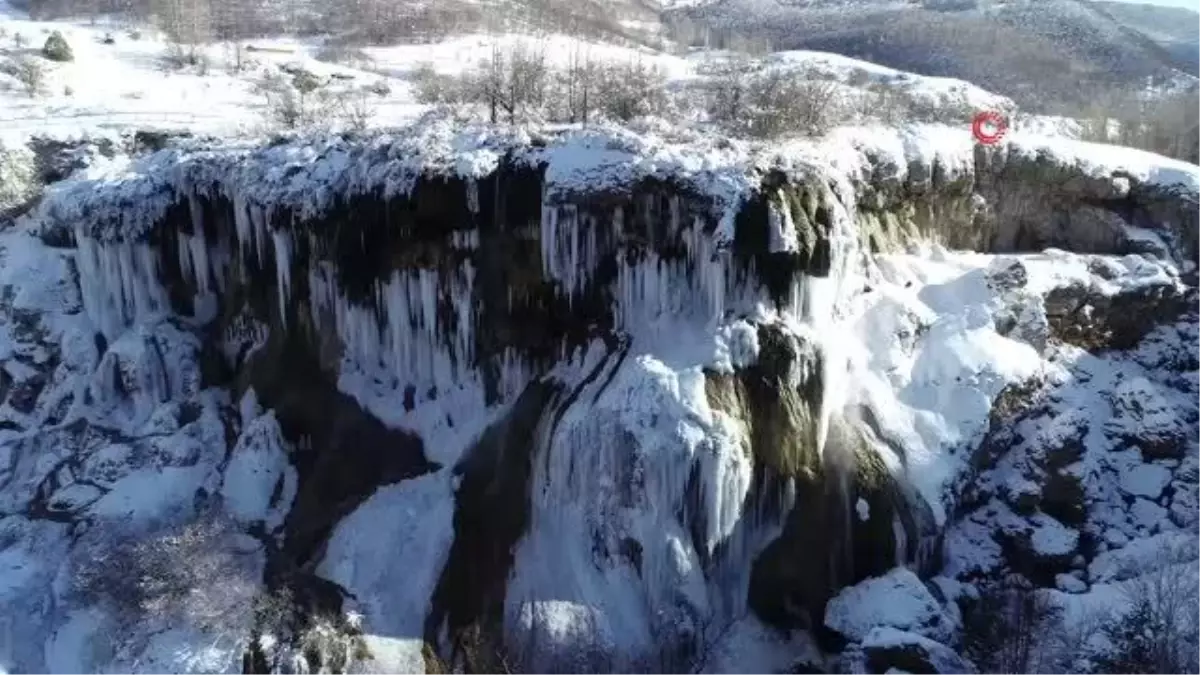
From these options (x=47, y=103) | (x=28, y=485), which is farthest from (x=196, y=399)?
(x=47, y=103)

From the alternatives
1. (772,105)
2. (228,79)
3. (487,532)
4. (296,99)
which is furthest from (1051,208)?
(228,79)

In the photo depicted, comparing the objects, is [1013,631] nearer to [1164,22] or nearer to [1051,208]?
[1051,208]

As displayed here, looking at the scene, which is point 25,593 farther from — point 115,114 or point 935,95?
point 935,95

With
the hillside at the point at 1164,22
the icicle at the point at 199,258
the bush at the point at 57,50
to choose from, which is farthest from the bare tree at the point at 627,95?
the hillside at the point at 1164,22

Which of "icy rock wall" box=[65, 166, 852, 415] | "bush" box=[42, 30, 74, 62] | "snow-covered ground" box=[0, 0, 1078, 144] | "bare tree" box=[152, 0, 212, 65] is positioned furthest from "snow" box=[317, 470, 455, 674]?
Answer: "bare tree" box=[152, 0, 212, 65]

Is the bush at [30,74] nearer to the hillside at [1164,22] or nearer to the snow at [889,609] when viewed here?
the snow at [889,609]

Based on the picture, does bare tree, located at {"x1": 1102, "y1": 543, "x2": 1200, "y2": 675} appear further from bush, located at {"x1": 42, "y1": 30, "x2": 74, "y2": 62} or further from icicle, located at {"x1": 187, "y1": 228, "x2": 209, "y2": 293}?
bush, located at {"x1": 42, "y1": 30, "x2": 74, "y2": 62}
